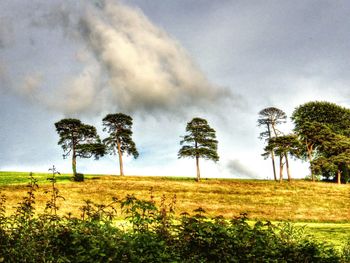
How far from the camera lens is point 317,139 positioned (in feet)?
218

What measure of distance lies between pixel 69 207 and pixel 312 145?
50.4 m

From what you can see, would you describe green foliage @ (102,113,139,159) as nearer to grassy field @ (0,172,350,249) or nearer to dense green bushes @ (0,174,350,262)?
grassy field @ (0,172,350,249)

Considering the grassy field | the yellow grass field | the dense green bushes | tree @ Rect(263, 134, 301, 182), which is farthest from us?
tree @ Rect(263, 134, 301, 182)

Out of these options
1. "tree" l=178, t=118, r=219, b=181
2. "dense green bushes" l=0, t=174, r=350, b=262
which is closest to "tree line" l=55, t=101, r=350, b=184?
"tree" l=178, t=118, r=219, b=181

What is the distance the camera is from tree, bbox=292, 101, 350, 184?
64.8 metres

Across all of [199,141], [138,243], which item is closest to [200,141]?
[199,141]

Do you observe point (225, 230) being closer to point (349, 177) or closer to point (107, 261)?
point (107, 261)

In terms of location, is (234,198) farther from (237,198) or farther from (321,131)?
(321,131)

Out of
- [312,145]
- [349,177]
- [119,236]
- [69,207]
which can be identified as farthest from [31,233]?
[349,177]

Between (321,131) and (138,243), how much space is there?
64107 mm

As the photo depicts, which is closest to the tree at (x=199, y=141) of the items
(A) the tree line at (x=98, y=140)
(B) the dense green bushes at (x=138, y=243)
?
(A) the tree line at (x=98, y=140)

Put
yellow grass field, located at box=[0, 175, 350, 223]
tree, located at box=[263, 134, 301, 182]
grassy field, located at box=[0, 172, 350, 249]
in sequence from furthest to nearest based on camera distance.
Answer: tree, located at box=[263, 134, 301, 182], yellow grass field, located at box=[0, 175, 350, 223], grassy field, located at box=[0, 172, 350, 249]

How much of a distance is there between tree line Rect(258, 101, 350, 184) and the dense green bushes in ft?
175

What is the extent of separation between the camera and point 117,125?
6925 cm
